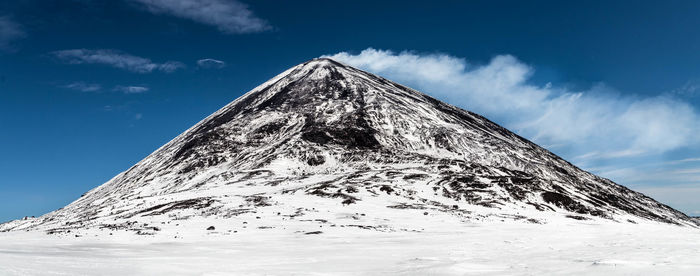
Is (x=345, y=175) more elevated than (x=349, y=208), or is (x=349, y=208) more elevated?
(x=345, y=175)

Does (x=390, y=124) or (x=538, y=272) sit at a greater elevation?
(x=390, y=124)

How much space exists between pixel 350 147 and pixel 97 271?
3928 inches

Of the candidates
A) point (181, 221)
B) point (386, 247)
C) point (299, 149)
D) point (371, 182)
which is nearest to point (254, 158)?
point (299, 149)

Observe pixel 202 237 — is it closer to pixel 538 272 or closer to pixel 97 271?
pixel 97 271

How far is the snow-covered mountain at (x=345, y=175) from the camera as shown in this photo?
46.5 m

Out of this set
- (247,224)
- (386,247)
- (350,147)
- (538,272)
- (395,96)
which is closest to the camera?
(538,272)

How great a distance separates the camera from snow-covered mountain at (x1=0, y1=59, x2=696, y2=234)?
153 ft

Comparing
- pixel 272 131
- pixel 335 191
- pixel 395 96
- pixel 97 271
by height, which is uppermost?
pixel 395 96

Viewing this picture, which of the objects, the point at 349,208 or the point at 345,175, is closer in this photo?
the point at 349,208

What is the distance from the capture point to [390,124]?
132 m

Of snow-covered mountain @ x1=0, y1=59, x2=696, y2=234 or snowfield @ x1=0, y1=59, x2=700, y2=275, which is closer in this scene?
snowfield @ x1=0, y1=59, x2=700, y2=275

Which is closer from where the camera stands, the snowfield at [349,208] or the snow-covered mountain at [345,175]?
the snowfield at [349,208]

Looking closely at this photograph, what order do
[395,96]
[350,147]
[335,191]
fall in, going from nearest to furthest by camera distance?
[335,191], [350,147], [395,96]

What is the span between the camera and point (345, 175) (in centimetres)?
7675
